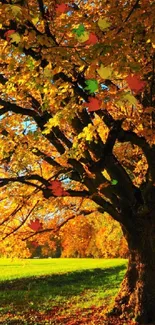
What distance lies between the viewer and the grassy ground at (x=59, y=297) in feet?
40.6

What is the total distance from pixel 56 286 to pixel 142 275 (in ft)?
34.3

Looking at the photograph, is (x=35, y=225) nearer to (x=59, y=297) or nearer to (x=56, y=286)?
(x=59, y=297)

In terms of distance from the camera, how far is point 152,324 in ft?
33.5

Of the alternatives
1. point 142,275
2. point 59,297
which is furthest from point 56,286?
point 142,275

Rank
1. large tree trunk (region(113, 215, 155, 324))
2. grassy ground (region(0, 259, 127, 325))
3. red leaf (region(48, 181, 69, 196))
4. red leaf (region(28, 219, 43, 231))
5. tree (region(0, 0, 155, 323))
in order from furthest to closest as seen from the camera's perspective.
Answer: red leaf (region(28, 219, 43, 231)) → grassy ground (region(0, 259, 127, 325)) → large tree trunk (region(113, 215, 155, 324)) → red leaf (region(48, 181, 69, 196)) → tree (region(0, 0, 155, 323))

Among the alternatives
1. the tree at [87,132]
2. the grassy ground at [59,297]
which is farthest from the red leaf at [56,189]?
the grassy ground at [59,297]

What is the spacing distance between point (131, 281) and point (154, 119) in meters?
5.02

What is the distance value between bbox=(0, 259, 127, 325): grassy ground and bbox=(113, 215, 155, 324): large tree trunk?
0.93m

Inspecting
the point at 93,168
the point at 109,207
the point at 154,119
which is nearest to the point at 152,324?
the point at 109,207

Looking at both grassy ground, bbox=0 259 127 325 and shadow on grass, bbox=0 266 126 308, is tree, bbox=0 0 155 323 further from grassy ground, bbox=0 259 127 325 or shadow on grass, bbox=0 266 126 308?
shadow on grass, bbox=0 266 126 308

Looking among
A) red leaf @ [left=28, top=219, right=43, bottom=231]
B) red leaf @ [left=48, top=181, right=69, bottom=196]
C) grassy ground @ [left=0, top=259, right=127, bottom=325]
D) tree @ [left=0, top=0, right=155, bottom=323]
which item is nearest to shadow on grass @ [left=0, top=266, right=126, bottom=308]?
grassy ground @ [left=0, top=259, right=127, bottom=325]

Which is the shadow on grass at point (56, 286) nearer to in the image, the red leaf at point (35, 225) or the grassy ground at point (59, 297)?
the grassy ground at point (59, 297)

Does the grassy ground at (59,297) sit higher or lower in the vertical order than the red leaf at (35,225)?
lower

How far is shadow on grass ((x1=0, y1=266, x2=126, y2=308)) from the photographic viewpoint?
16822 millimetres
